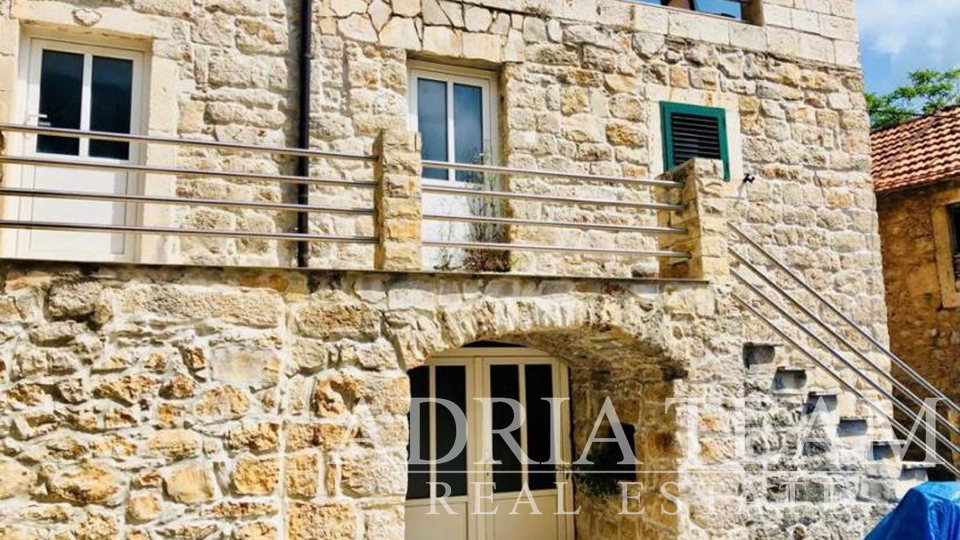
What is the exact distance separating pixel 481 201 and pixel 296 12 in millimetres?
2203

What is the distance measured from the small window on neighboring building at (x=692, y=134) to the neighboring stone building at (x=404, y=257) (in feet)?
0.08

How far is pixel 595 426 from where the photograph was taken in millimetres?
6527

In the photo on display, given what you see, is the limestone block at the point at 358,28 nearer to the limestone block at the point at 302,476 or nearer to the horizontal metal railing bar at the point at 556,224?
the horizontal metal railing bar at the point at 556,224

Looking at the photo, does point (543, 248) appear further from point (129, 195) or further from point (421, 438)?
point (129, 195)

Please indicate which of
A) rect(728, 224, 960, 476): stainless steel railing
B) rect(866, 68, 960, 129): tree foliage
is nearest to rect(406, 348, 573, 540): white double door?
rect(728, 224, 960, 476): stainless steel railing

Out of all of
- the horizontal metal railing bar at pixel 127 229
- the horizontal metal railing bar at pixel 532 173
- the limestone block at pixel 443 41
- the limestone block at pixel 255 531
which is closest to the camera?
the horizontal metal railing bar at pixel 127 229

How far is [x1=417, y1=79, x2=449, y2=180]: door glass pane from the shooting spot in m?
6.58

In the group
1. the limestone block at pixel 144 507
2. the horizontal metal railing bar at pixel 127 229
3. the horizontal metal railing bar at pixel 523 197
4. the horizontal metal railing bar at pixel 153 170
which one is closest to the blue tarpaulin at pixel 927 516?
the horizontal metal railing bar at pixel 523 197

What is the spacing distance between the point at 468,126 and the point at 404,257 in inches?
93.8

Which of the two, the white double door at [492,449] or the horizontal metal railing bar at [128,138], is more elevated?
the horizontal metal railing bar at [128,138]

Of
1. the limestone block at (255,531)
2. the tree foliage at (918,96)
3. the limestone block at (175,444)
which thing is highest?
the tree foliage at (918,96)

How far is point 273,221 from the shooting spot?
589 centimetres

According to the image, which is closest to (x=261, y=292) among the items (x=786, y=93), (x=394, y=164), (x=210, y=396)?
(x=210, y=396)

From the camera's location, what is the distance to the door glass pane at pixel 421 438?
257 inches
